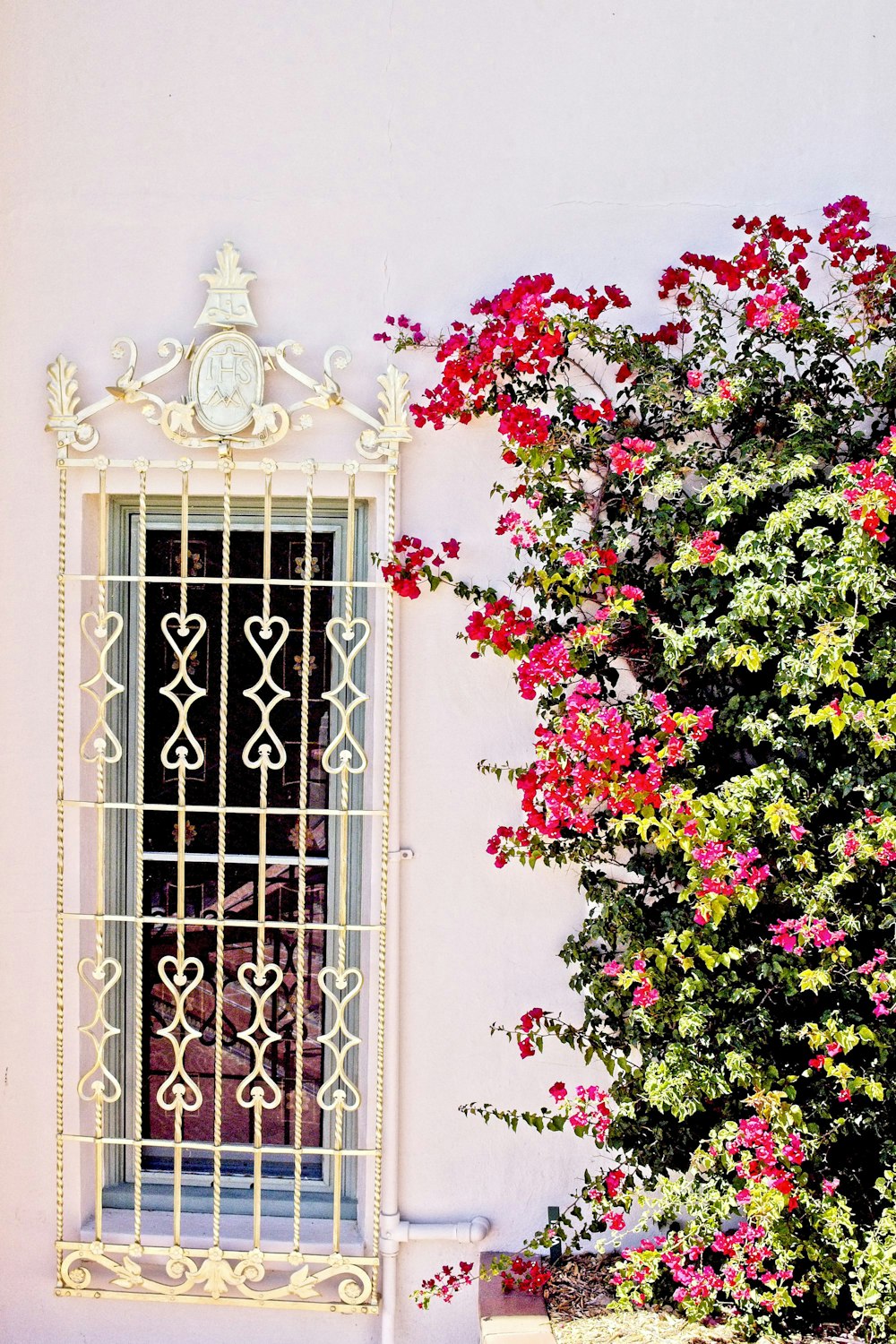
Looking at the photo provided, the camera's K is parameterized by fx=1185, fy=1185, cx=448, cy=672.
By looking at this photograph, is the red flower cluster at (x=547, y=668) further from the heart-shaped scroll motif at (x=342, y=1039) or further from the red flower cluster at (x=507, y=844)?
the heart-shaped scroll motif at (x=342, y=1039)

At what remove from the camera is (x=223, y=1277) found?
9.91 ft

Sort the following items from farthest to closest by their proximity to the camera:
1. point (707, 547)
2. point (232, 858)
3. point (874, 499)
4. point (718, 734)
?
point (232, 858) → point (718, 734) → point (707, 547) → point (874, 499)

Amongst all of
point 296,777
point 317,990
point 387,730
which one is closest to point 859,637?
point 387,730

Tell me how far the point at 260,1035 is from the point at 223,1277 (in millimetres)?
597

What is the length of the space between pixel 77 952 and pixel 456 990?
1004 millimetres

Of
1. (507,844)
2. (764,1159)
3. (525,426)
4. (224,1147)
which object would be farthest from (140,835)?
(764,1159)

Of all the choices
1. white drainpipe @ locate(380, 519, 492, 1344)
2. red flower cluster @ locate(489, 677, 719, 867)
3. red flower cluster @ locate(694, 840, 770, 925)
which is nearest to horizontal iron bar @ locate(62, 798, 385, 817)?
white drainpipe @ locate(380, 519, 492, 1344)

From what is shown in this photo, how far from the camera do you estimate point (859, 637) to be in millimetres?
A: 2598

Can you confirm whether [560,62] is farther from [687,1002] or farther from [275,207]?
[687,1002]

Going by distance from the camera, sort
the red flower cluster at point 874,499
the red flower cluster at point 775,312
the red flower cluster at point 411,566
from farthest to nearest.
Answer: the red flower cluster at point 411,566, the red flower cluster at point 775,312, the red flower cluster at point 874,499

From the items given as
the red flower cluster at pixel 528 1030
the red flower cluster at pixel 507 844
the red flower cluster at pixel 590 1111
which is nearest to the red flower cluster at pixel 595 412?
the red flower cluster at pixel 507 844

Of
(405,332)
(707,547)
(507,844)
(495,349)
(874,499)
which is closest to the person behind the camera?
(874,499)

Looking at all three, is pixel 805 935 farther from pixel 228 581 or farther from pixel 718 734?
pixel 228 581

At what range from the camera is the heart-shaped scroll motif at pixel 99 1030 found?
305cm
